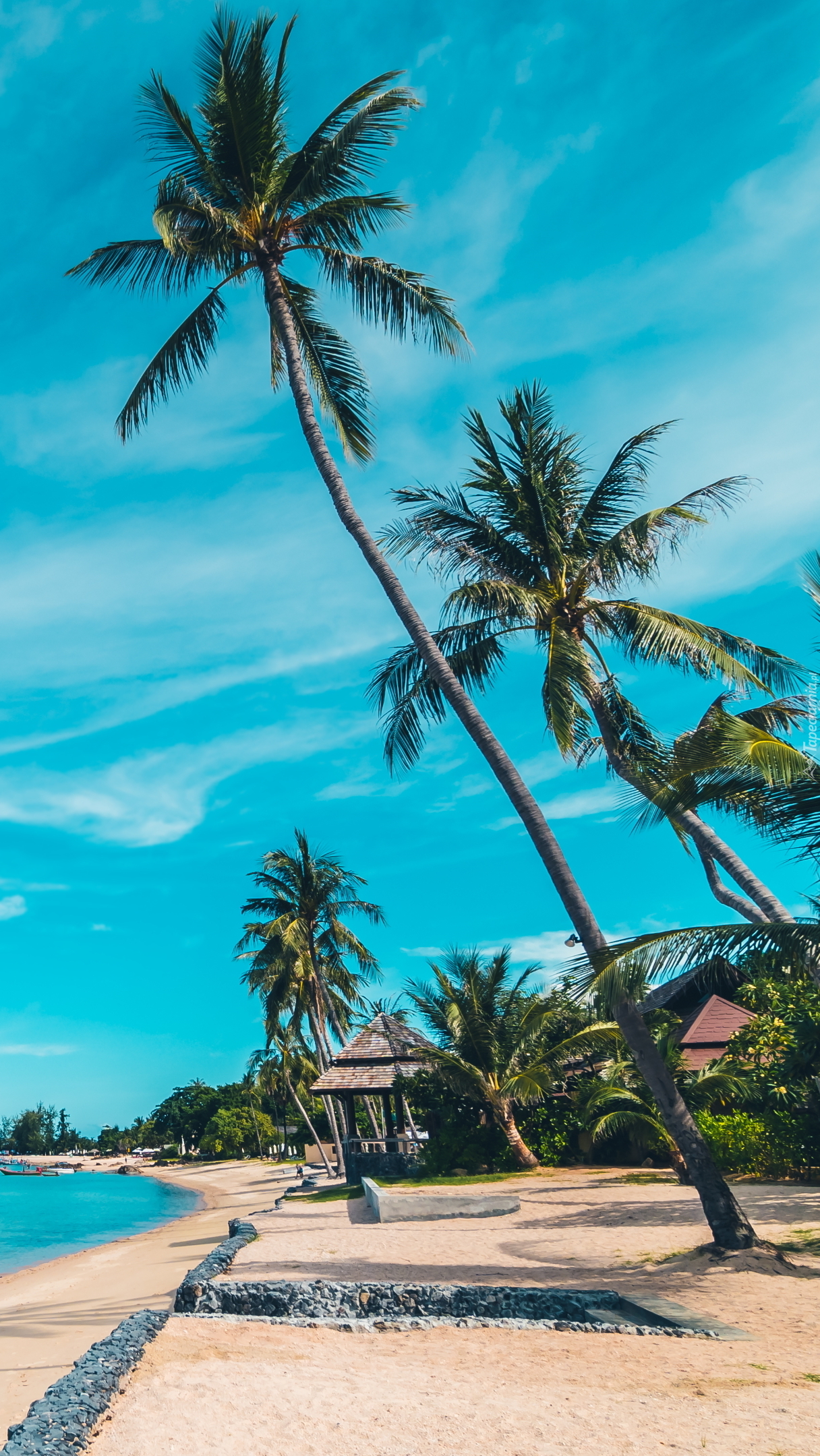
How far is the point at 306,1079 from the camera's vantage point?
50.7m

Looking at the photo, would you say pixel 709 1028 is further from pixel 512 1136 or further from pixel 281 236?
pixel 281 236

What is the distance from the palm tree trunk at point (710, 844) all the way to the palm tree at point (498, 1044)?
7451 millimetres

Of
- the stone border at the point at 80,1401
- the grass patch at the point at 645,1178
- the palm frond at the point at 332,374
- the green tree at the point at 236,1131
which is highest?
the palm frond at the point at 332,374

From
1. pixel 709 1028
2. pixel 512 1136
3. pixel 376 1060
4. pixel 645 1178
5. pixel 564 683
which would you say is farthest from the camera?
pixel 376 1060

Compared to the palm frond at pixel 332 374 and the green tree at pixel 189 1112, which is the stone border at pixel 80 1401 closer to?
the palm frond at pixel 332 374

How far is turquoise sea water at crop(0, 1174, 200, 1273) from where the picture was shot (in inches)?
1153

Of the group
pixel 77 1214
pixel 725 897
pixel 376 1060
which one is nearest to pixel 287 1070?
pixel 77 1214

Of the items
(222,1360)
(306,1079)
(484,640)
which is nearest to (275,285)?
(484,640)

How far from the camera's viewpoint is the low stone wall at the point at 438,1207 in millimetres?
13320

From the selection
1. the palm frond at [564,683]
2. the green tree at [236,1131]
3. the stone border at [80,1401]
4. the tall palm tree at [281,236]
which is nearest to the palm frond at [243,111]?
the tall palm tree at [281,236]

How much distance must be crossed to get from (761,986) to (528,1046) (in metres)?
6.33

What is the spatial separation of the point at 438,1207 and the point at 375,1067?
769 cm

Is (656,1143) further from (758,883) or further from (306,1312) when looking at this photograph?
(306,1312)

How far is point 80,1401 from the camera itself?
5051 millimetres
